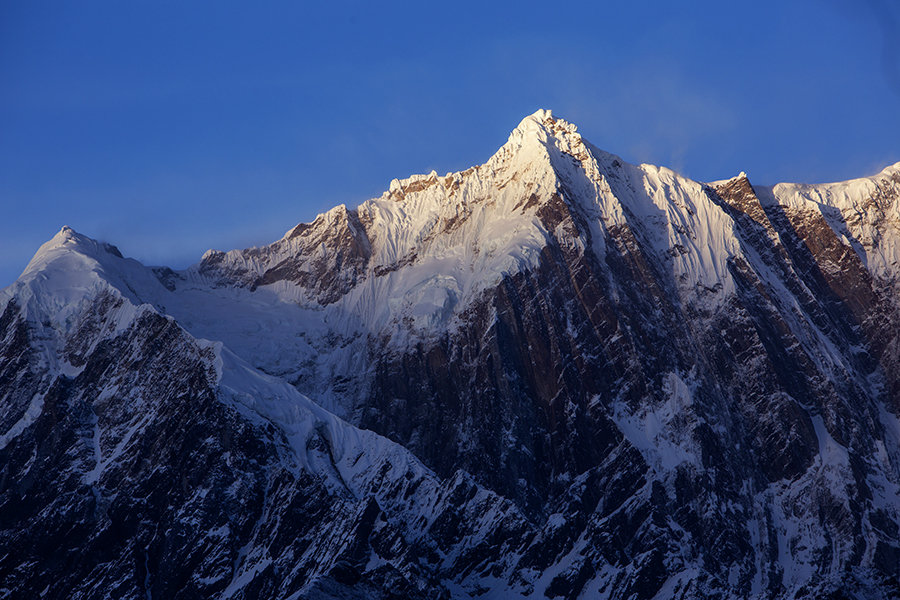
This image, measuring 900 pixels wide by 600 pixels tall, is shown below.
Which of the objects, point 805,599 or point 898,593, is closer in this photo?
point 898,593

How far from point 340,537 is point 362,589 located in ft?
36.0

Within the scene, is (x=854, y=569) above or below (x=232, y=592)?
above

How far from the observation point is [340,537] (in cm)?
19938

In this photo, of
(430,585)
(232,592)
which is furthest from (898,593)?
(232,592)

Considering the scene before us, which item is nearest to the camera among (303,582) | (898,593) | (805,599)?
(898,593)

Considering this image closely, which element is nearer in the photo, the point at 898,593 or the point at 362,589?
the point at 898,593

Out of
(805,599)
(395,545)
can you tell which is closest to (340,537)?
(395,545)

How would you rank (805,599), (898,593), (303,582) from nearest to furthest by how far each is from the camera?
(898,593), (805,599), (303,582)

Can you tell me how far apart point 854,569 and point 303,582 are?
6758 centimetres

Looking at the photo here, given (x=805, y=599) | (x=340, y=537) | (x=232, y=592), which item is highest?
(x=805, y=599)

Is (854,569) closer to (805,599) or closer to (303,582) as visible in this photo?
(805,599)

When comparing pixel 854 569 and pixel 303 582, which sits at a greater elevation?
pixel 854 569

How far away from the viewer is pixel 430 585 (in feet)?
653

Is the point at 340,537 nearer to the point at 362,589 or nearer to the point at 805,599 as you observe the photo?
the point at 362,589
